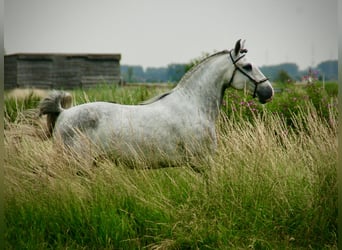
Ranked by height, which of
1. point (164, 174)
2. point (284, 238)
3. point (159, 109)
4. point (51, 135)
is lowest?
point (284, 238)

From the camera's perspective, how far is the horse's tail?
4.72m

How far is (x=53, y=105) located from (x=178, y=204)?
1563 millimetres

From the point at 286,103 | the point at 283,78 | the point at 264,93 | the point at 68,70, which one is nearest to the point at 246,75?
the point at 264,93

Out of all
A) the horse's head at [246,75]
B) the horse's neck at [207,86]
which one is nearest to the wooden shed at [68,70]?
the horse's neck at [207,86]

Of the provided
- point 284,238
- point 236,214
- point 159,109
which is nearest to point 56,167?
point 159,109

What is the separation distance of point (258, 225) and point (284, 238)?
0.24 meters

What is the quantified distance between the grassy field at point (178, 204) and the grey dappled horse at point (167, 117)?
179 mm

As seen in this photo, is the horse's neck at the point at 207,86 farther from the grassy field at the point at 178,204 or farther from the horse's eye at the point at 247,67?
the grassy field at the point at 178,204

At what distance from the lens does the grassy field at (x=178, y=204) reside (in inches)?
158

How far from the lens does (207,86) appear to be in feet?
15.5

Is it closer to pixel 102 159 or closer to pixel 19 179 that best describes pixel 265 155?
pixel 102 159

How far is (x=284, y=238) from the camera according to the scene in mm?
4078

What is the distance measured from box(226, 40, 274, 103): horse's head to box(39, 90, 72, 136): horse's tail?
1630mm

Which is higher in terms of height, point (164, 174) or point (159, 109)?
point (159, 109)
